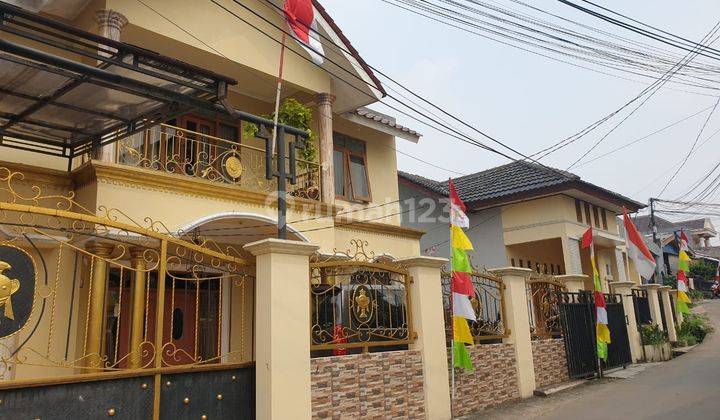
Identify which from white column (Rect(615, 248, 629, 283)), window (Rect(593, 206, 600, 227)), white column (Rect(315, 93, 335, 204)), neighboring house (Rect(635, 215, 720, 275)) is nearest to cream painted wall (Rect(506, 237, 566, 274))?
window (Rect(593, 206, 600, 227))

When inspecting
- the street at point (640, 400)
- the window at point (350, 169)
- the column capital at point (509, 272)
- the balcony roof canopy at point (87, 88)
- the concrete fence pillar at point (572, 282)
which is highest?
the window at point (350, 169)

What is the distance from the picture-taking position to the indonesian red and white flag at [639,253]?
11141mm

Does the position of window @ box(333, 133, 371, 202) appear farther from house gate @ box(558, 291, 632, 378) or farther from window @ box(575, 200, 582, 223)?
window @ box(575, 200, 582, 223)

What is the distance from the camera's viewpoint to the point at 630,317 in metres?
13.1

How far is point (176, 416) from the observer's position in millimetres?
4555

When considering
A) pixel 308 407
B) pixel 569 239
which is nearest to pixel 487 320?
pixel 308 407

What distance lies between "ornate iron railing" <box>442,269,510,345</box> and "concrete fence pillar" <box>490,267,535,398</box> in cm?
9

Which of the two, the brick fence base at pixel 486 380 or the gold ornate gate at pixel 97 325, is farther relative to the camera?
the brick fence base at pixel 486 380

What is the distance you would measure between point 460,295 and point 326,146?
13.6ft

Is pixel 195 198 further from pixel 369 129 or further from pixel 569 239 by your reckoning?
pixel 569 239

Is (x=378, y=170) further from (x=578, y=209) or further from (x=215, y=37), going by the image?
(x=578, y=209)

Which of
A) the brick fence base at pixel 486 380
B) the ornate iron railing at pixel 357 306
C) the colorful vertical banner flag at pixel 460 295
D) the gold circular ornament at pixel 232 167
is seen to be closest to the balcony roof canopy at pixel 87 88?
the gold circular ornament at pixel 232 167

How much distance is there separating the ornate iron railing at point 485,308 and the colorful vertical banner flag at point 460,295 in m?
0.55

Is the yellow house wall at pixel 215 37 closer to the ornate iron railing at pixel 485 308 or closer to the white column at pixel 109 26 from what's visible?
the white column at pixel 109 26
